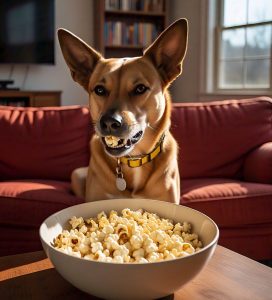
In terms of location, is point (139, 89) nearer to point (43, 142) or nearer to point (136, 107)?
point (136, 107)

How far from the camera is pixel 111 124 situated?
112cm

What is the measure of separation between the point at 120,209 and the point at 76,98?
3712 mm

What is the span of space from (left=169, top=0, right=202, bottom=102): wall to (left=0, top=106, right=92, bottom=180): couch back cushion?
240 cm

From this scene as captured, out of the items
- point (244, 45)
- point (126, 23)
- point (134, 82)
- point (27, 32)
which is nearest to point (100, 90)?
point (134, 82)

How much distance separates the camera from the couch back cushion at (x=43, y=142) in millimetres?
1987

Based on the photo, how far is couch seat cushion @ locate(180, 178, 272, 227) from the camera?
1646 mm

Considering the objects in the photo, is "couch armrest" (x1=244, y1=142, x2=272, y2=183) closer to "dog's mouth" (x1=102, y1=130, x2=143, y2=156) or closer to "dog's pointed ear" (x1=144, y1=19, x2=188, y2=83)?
"dog's pointed ear" (x1=144, y1=19, x2=188, y2=83)

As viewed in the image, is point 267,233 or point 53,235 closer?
point 53,235

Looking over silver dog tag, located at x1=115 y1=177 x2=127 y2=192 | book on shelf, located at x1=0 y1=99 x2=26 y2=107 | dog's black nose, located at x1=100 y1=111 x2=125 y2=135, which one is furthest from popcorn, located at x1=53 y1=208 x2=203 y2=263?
book on shelf, located at x1=0 y1=99 x2=26 y2=107

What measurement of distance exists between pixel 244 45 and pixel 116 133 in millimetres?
3212

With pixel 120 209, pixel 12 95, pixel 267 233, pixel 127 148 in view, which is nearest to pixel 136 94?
pixel 127 148

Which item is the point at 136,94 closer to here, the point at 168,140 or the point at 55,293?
the point at 168,140

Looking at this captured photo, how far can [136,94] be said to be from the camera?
4.34ft

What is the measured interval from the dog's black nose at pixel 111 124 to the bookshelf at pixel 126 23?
3.28 metres
